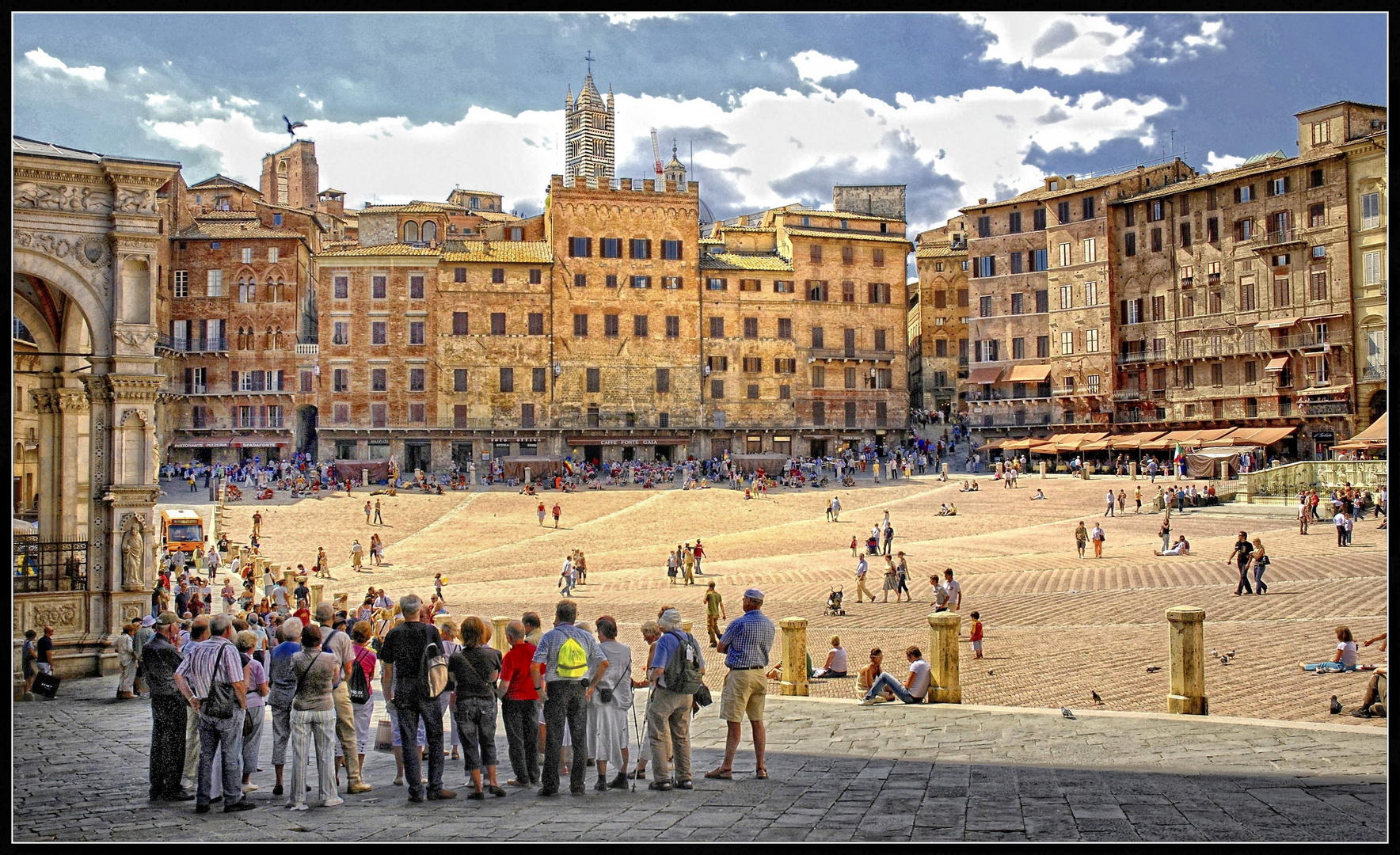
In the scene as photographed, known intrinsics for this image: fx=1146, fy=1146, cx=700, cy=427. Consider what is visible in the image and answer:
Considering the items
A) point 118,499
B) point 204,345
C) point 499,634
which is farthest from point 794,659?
point 204,345

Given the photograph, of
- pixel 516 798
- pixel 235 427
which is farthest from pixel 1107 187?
pixel 516 798

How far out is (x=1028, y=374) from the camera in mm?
62031

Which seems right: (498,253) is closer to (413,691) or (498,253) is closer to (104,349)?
(104,349)

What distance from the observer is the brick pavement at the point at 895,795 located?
285 inches

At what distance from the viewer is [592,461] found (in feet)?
206

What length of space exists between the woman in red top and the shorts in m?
1.47

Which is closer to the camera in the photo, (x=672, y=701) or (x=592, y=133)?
(x=672, y=701)

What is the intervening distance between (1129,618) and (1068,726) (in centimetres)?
965

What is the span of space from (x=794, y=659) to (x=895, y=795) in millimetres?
5876

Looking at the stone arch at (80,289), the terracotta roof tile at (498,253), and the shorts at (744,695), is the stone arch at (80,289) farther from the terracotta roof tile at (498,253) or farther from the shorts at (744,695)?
the terracotta roof tile at (498,253)

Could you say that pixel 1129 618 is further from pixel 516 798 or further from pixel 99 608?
pixel 99 608

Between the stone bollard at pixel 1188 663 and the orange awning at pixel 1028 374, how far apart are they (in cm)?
5089

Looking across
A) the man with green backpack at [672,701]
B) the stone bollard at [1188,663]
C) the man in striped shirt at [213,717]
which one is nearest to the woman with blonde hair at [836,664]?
the stone bollard at [1188,663]

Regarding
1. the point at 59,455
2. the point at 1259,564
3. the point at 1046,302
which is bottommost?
the point at 1259,564
